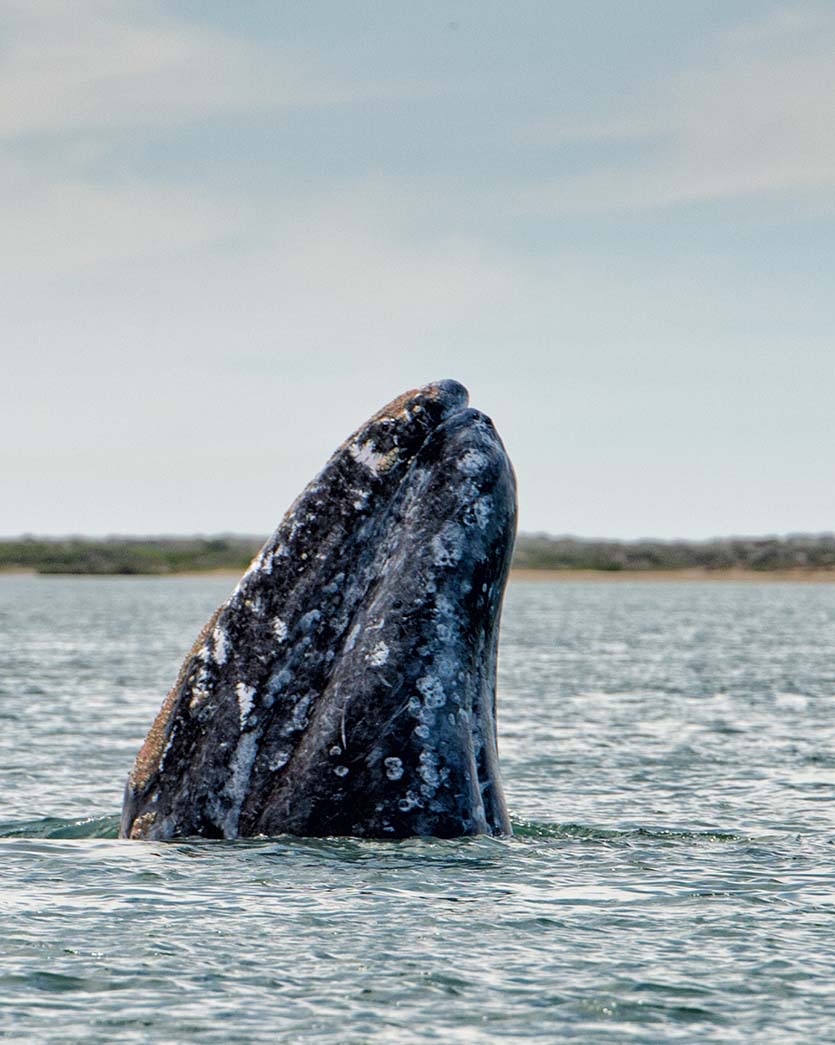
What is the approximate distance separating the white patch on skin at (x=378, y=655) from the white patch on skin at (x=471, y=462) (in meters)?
1.03

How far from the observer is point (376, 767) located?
804cm

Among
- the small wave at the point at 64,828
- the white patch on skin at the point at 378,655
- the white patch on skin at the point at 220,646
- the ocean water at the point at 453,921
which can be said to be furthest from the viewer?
the small wave at the point at 64,828

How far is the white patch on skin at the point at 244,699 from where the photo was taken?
26.8 ft

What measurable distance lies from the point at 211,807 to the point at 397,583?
1510 millimetres

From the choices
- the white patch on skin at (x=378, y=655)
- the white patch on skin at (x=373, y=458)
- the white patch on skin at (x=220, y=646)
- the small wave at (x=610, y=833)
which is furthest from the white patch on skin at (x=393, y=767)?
the small wave at (x=610, y=833)

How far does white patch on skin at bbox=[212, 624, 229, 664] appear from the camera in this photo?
829 cm

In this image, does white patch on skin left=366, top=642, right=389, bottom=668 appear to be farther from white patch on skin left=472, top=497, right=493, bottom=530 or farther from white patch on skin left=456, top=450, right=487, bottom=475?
white patch on skin left=456, top=450, right=487, bottom=475

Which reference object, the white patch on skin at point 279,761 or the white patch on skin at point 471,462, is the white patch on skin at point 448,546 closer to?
the white patch on skin at point 471,462

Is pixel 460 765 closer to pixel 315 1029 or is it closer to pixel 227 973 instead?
pixel 227 973

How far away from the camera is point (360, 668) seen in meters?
8.16

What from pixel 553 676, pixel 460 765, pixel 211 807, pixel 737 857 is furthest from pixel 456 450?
pixel 553 676

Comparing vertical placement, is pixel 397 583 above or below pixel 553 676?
above

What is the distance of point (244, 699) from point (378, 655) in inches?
29.2

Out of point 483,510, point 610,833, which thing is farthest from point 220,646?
point 610,833
